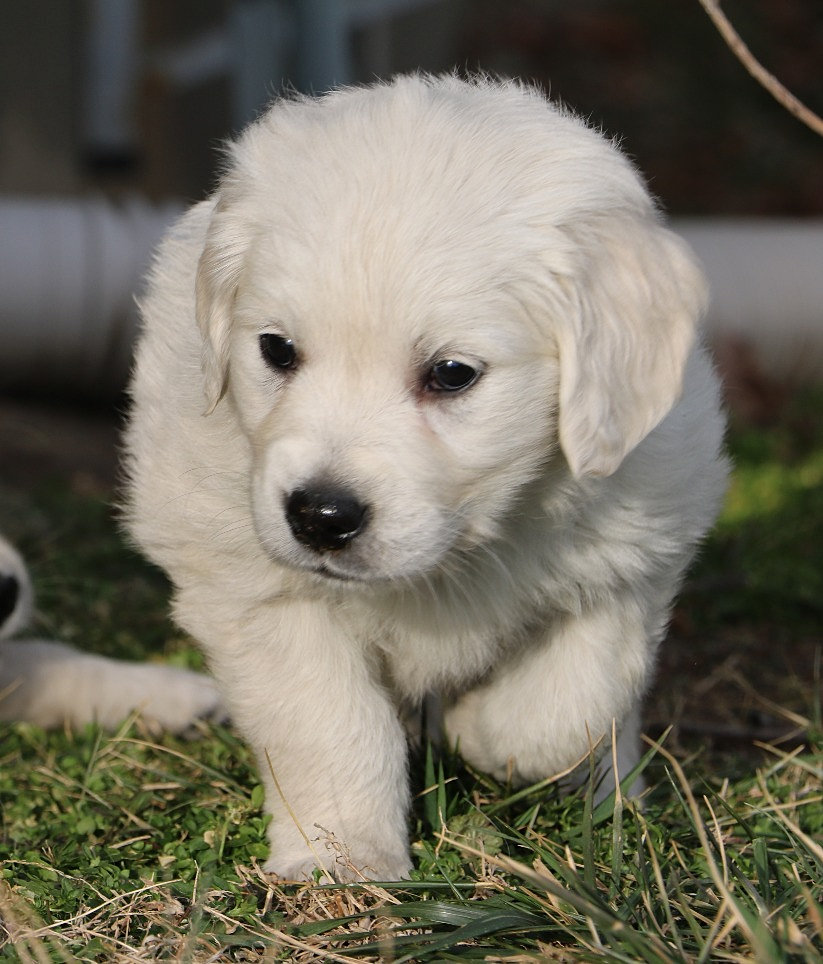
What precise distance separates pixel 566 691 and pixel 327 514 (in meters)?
0.81

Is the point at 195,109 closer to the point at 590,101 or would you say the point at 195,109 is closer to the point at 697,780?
the point at 590,101

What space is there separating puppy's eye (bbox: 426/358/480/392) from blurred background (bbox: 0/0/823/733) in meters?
1.71

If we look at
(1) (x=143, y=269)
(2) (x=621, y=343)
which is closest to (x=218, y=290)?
(2) (x=621, y=343)

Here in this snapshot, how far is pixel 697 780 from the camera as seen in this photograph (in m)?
3.09

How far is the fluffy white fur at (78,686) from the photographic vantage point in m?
3.56

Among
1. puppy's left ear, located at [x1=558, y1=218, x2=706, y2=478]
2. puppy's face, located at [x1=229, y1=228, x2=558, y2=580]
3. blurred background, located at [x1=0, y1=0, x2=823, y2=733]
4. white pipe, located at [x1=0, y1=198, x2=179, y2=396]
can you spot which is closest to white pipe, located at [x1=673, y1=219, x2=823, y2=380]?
blurred background, located at [x1=0, y1=0, x2=823, y2=733]

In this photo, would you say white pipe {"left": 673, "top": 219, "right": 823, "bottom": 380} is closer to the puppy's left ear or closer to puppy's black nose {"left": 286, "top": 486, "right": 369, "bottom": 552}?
the puppy's left ear

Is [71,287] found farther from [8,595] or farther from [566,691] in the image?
[566,691]

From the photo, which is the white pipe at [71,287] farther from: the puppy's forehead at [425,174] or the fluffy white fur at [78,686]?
the puppy's forehead at [425,174]

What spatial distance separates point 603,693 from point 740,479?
→ 3.83 m

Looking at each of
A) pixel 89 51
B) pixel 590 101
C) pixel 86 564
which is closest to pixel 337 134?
pixel 86 564

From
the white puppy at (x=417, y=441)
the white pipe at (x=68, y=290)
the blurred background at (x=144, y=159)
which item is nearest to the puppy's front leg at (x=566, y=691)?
the white puppy at (x=417, y=441)

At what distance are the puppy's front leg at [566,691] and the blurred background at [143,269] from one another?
38.7 inches

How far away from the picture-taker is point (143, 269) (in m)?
6.87
